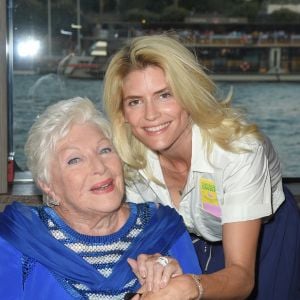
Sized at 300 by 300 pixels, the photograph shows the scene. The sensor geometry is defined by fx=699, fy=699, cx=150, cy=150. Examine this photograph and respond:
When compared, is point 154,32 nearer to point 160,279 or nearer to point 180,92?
point 180,92

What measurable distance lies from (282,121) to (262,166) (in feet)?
21.3

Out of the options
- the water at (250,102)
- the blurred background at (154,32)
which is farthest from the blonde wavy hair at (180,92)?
the blurred background at (154,32)

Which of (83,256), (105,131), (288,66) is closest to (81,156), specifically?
(105,131)

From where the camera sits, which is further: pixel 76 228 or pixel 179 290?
pixel 76 228

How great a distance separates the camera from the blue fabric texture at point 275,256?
2600mm

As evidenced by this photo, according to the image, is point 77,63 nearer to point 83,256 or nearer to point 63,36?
point 63,36

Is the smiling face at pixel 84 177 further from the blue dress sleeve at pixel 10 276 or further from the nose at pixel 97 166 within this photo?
the blue dress sleeve at pixel 10 276

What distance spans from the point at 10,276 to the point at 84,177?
1.18 ft

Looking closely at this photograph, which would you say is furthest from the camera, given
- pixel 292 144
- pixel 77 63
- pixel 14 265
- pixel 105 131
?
pixel 292 144

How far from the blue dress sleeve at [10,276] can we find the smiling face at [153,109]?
623mm

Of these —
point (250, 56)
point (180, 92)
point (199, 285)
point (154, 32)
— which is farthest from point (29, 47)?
point (199, 285)

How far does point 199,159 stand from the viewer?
237 cm

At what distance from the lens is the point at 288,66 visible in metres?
9.45

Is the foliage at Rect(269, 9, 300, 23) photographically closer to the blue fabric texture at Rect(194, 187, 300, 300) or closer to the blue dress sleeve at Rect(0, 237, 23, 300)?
the blue fabric texture at Rect(194, 187, 300, 300)
